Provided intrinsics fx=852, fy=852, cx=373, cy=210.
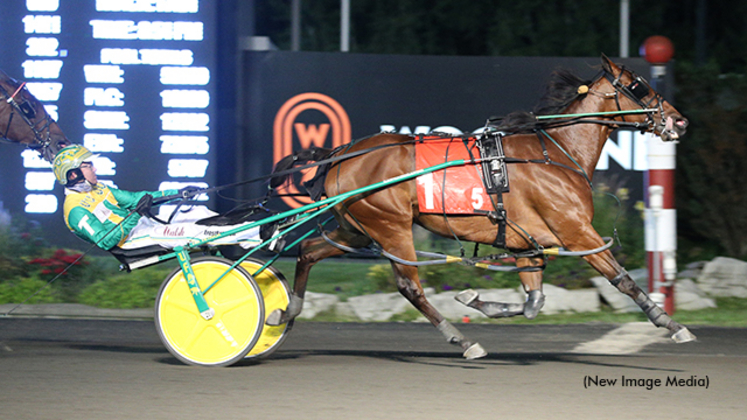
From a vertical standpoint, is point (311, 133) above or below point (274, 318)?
above

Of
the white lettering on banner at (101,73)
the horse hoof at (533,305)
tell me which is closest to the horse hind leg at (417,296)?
the horse hoof at (533,305)

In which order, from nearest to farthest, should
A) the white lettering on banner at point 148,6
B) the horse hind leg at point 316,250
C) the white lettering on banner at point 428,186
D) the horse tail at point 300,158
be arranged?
the white lettering on banner at point 428,186 < the horse hind leg at point 316,250 < the horse tail at point 300,158 < the white lettering on banner at point 148,6

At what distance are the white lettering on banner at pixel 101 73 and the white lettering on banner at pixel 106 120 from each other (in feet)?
1.23

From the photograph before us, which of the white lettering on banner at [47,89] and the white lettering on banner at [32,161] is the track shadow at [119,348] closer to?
the white lettering on banner at [32,161]

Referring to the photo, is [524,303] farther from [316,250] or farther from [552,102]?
[316,250]

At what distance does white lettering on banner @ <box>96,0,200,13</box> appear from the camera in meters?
9.63

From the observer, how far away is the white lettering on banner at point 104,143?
32.0 ft

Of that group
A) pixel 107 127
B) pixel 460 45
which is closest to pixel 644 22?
pixel 460 45

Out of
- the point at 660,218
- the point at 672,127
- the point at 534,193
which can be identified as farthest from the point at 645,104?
the point at 660,218

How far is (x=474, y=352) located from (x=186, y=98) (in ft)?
17.3

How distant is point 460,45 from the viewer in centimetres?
2002

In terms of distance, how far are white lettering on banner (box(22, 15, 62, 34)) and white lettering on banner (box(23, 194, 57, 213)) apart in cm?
186

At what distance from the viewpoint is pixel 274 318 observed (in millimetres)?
6188

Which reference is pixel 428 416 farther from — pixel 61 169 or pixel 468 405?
pixel 61 169
